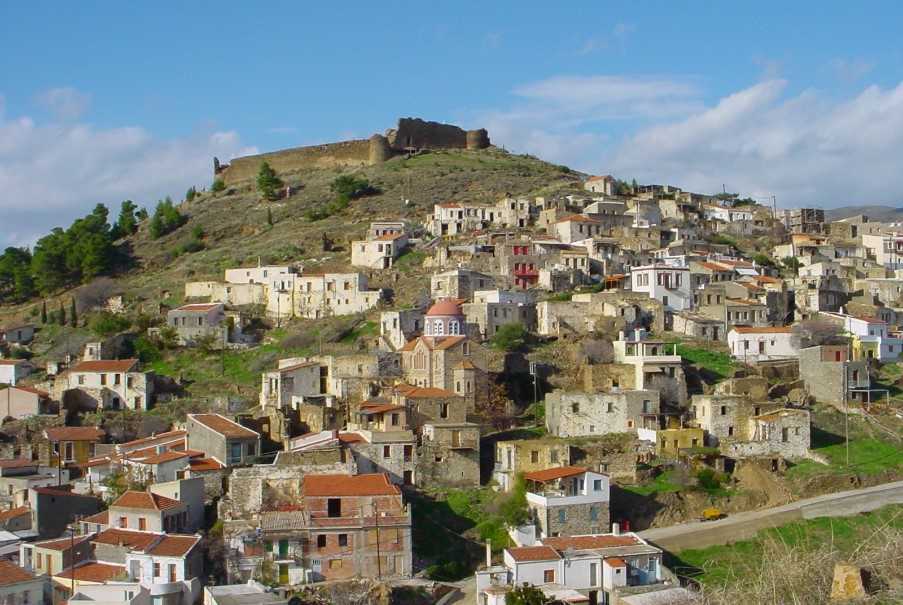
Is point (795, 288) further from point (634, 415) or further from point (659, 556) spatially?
point (659, 556)

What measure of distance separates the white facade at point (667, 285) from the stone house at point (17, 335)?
105ft

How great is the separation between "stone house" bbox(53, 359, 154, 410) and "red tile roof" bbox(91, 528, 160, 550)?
16774mm

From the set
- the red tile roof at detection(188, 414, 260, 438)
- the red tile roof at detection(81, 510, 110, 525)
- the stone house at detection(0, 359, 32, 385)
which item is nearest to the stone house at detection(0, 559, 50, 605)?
the red tile roof at detection(81, 510, 110, 525)

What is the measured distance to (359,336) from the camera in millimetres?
59312

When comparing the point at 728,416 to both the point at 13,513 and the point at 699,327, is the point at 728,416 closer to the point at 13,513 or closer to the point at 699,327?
the point at 699,327

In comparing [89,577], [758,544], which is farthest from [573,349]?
[89,577]

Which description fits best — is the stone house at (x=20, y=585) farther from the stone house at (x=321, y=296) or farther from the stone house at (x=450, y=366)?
the stone house at (x=321, y=296)

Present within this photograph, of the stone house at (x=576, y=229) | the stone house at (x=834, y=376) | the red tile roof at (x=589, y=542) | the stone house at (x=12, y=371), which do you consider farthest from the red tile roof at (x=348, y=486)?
the stone house at (x=576, y=229)

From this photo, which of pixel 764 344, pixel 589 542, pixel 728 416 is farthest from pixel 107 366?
pixel 764 344

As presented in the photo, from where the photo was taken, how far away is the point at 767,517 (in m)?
40.8

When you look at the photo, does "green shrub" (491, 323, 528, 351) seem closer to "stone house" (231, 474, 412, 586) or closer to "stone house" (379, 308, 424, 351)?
"stone house" (379, 308, 424, 351)

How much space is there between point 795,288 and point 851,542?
Result: 89.9 feet

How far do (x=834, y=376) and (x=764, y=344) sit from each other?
20.1 feet

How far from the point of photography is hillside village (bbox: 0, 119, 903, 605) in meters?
37.6
